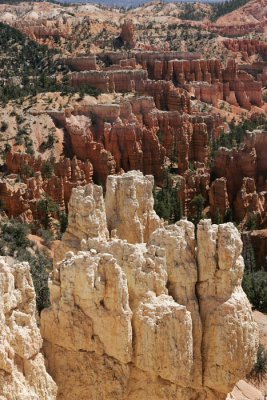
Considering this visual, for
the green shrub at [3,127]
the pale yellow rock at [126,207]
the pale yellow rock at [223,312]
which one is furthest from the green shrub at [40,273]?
the green shrub at [3,127]

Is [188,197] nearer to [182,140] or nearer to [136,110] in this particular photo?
[182,140]

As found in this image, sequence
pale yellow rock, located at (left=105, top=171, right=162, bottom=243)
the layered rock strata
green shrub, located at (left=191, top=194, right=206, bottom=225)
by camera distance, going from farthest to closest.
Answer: green shrub, located at (left=191, top=194, right=206, bottom=225) → the layered rock strata → pale yellow rock, located at (left=105, top=171, right=162, bottom=243)

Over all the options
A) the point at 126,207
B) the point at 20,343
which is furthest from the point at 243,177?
the point at 20,343

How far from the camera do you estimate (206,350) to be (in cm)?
1323

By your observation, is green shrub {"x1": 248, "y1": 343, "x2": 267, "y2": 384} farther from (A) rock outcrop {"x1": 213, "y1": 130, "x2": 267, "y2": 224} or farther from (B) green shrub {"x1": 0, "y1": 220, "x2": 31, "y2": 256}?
(A) rock outcrop {"x1": 213, "y1": 130, "x2": 267, "y2": 224}

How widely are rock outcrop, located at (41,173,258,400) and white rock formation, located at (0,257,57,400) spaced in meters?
0.72

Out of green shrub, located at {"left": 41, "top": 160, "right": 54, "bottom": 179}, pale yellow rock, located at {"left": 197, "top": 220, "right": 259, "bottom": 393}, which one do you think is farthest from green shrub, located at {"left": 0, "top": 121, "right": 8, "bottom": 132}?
pale yellow rock, located at {"left": 197, "top": 220, "right": 259, "bottom": 393}

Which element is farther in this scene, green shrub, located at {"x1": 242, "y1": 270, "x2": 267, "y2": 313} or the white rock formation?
green shrub, located at {"x1": 242, "y1": 270, "x2": 267, "y2": 313}

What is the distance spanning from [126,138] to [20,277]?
131ft

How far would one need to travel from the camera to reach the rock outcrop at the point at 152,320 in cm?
1235

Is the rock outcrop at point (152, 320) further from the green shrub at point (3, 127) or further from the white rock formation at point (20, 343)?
the green shrub at point (3, 127)

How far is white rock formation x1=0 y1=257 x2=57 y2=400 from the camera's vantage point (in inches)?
427

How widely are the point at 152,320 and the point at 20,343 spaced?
2.61 meters

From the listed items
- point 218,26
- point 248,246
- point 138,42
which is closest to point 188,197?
point 248,246
